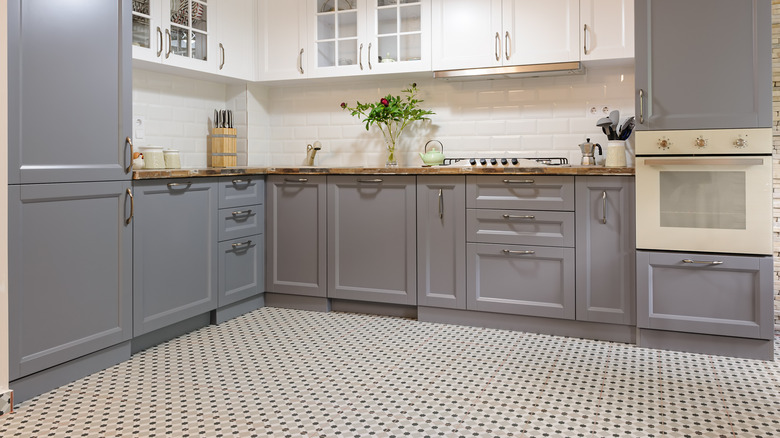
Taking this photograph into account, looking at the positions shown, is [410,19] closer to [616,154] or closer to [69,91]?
[616,154]

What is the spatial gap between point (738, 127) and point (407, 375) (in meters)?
1.93

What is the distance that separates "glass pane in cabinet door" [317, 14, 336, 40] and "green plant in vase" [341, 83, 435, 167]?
467 mm

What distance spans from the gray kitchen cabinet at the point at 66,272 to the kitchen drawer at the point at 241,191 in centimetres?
80

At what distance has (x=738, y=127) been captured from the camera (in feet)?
10.0

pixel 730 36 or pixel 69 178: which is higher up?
pixel 730 36

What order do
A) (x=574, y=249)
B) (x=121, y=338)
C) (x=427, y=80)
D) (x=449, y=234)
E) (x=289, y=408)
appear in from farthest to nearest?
(x=427, y=80), (x=449, y=234), (x=574, y=249), (x=121, y=338), (x=289, y=408)

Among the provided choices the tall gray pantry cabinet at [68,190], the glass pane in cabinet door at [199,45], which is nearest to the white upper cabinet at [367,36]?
the glass pane in cabinet door at [199,45]

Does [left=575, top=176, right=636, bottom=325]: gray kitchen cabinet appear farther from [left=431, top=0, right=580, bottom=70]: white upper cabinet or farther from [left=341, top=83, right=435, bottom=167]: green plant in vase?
[left=341, top=83, right=435, bottom=167]: green plant in vase

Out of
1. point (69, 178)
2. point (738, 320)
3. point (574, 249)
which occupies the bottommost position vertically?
point (738, 320)

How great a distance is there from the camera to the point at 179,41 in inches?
154

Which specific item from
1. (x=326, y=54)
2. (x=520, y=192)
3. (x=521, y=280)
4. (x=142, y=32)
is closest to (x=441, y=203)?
(x=520, y=192)

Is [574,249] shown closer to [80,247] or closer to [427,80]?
[427,80]

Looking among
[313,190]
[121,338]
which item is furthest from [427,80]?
[121,338]

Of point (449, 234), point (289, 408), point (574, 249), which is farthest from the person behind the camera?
point (449, 234)
